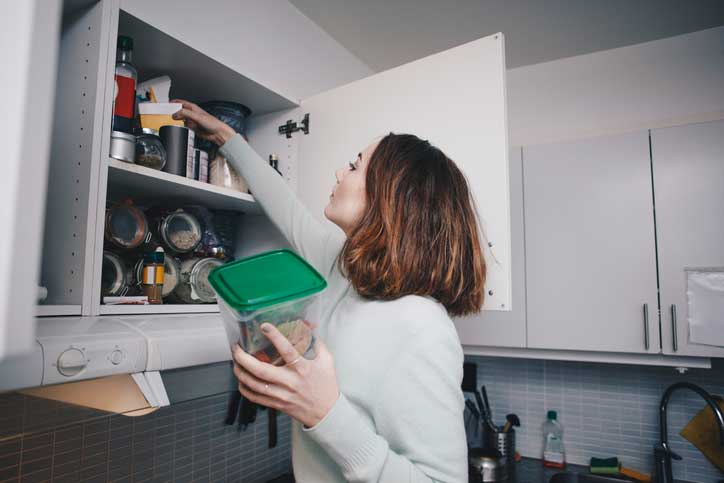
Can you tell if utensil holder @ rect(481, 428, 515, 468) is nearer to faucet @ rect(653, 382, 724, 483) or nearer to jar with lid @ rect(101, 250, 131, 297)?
faucet @ rect(653, 382, 724, 483)

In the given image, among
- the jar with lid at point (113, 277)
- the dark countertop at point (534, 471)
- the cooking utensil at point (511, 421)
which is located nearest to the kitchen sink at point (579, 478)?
the dark countertop at point (534, 471)

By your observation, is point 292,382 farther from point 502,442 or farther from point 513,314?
point 502,442

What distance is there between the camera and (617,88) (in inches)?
84.0

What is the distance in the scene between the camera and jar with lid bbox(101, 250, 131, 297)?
0.96 m

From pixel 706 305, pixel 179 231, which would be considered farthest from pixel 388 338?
pixel 706 305

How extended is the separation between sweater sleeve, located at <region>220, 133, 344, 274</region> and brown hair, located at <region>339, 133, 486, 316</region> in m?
0.23

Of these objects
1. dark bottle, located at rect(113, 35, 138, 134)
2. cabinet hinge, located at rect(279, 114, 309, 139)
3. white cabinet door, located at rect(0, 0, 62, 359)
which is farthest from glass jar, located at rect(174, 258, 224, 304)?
white cabinet door, located at rect(0, 0, 62, 359)

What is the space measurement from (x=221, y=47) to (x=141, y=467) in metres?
1.30

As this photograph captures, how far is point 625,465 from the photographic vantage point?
1.98 meters

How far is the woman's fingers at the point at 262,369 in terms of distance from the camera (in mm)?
623

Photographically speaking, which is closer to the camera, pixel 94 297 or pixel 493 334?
pixel 94 297

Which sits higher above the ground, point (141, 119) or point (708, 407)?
point (141, 119)

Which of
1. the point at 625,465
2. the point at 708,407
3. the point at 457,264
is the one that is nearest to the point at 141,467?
the point at 457,264

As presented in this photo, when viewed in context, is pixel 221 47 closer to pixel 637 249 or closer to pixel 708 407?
pixel 637 249
